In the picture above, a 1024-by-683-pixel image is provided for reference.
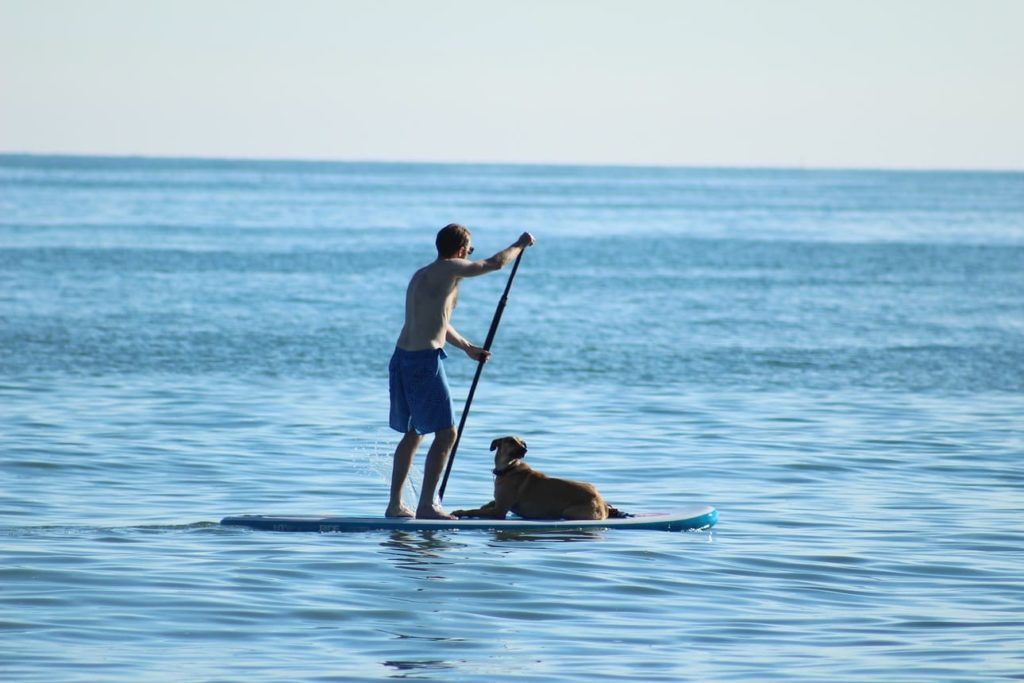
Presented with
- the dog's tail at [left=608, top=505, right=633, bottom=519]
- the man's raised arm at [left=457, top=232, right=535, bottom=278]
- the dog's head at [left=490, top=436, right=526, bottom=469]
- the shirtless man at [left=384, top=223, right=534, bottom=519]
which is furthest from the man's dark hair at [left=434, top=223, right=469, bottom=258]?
the dog's tail at [left=608, top=505, right=633, bottom=519]

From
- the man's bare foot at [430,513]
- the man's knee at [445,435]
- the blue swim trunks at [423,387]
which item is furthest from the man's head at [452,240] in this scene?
the man's bare foot at [430,513]

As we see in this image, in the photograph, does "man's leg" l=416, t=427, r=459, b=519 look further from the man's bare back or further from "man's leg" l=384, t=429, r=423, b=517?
the man's bare back

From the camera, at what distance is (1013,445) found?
49.0 feet

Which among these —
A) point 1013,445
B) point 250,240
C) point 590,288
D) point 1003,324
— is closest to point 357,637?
point 1013,445

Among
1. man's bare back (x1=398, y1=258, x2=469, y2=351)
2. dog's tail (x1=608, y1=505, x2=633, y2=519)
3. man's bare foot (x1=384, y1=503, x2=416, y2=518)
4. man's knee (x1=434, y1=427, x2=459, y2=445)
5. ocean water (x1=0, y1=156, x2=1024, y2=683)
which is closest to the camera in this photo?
ocean water (x1=0, y1=156, x2=1024, y2=683)

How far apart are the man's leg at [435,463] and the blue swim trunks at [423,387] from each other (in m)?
0.08

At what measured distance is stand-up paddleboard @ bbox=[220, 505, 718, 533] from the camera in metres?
9.83

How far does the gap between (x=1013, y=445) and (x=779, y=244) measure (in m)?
48.3

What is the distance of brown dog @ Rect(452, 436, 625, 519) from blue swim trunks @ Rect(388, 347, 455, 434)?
1.65 feet

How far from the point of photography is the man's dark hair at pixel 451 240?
9.62m

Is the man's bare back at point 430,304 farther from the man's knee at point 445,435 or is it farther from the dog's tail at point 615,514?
the dog's tail at point 615,514

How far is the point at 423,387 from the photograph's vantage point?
965 cm

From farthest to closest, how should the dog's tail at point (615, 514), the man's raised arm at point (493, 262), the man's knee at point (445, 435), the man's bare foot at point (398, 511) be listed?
1. the dog's tail at point (615, 514)
2. the man's bare foot at point (398, 511)
3. the man's knee at point (445, 435)
4. the man's raised arm at point (493, 262)

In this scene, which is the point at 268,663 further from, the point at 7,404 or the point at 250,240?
the point at 250,240
